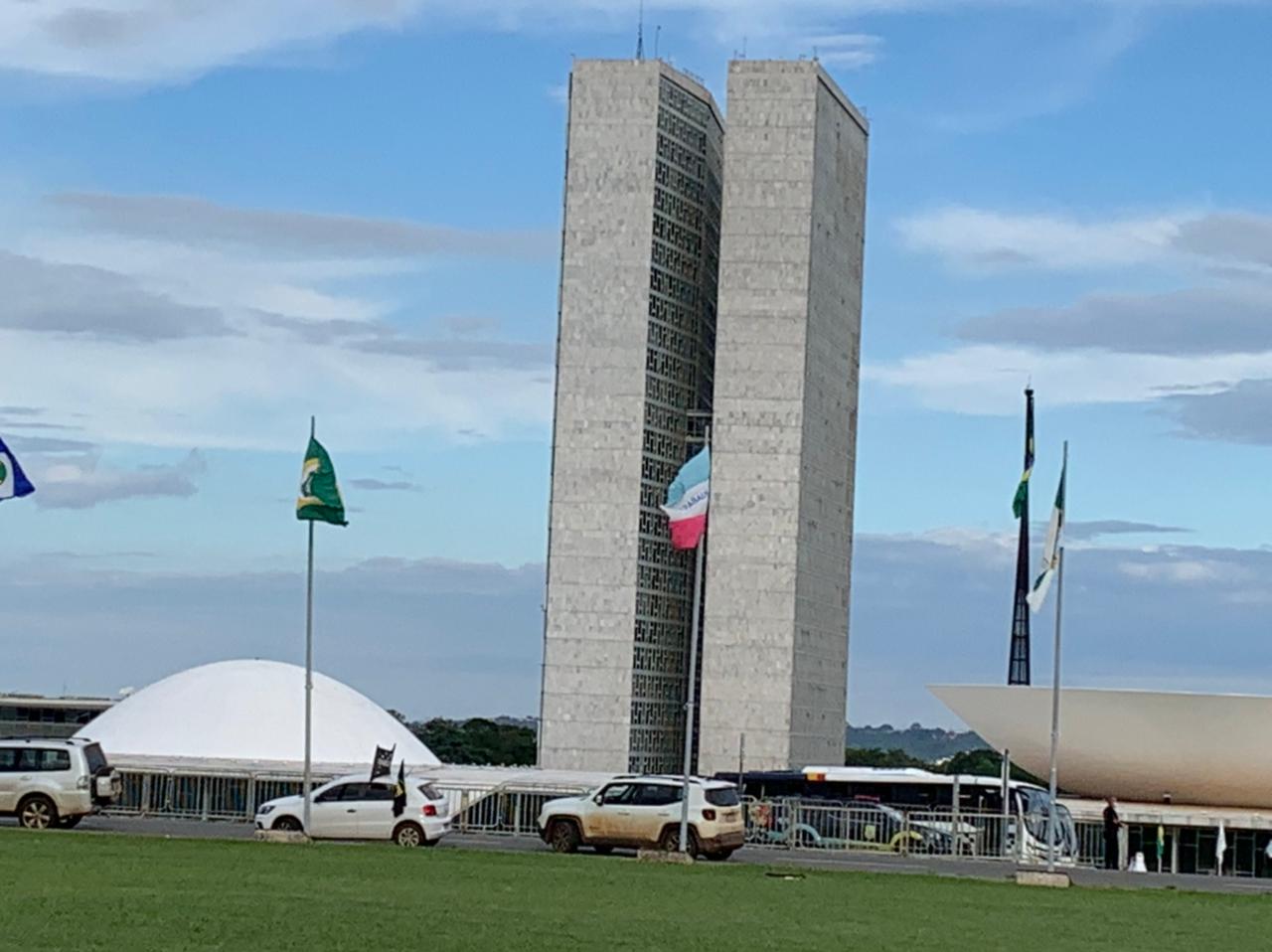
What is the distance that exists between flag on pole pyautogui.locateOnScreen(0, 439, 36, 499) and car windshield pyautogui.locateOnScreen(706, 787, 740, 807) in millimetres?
13067

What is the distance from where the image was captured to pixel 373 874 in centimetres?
2675

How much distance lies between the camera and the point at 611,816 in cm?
3744

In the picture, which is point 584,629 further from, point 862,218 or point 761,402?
point 862,218

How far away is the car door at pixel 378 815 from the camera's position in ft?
124

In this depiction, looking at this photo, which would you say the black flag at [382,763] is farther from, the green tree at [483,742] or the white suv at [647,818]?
the green tree at [483,742]

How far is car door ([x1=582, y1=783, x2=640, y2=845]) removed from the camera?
37.4 meters

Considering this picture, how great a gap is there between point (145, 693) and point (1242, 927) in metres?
62.0

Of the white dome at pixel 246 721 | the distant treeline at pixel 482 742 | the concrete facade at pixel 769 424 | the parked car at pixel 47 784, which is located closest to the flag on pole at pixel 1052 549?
the parked car at pixel 47 784

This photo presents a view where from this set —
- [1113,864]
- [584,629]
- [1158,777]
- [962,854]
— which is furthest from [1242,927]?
[584,629]

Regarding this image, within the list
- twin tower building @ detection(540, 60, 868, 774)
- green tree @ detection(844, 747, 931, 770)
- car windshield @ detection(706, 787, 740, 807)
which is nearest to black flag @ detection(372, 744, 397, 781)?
car windshield @ detection(706, 787, 740, 807)

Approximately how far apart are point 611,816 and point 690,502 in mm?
5460

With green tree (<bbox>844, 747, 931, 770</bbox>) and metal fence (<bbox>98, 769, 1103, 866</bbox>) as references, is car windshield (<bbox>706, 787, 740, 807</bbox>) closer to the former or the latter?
metal fence (<bbox>98, 769, 1103, 866</bbox>)

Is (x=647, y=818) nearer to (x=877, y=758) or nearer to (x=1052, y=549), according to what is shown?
(x=1052, y=549)

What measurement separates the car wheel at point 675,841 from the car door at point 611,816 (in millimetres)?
711
